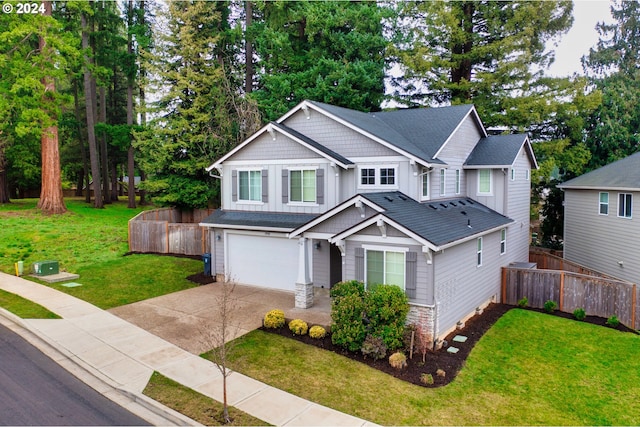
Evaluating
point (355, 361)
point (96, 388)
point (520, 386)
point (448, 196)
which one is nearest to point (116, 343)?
point (96, 388)

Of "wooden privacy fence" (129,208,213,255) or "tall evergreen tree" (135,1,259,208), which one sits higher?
"tall evergreen tree" (135,1,259,208)

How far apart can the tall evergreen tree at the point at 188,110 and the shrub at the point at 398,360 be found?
19.1 metres

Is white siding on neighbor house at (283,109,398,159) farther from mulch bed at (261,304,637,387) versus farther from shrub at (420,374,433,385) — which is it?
shrub at (420,374,433,385)

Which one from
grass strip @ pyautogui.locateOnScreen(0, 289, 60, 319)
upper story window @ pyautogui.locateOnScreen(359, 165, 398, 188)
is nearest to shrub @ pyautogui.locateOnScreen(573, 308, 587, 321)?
upper story window @ pyautogui.locateOnScreen(359, 165, 398, 188)

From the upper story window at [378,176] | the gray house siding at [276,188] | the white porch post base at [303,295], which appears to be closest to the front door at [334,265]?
the white porch post base at [303,295]

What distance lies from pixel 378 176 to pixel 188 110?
52.7 feet

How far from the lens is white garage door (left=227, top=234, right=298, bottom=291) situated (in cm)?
1753

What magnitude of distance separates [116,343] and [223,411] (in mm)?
4774

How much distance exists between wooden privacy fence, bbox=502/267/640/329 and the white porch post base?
334 inches

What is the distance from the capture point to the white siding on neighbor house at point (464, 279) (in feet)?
41.8

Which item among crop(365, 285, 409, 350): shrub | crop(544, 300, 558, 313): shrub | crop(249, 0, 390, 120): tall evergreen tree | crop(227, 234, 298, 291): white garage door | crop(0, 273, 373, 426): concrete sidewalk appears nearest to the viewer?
crop(0, 273, 373, 426): concrete sidewalk

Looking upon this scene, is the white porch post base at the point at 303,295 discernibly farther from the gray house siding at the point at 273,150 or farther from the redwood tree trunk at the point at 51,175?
the redwood tree trunk at the point at 51,175

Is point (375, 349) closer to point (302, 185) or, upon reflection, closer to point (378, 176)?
point (378, 176)

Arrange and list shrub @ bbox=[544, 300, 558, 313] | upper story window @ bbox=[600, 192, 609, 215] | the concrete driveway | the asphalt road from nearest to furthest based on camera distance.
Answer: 1. the asphalt road
2. the concrete driveway
3. shrub @ bbox=[544, 300, 558, 313]
4. upper story window @ bbox=[600, 192, 609, 215]
